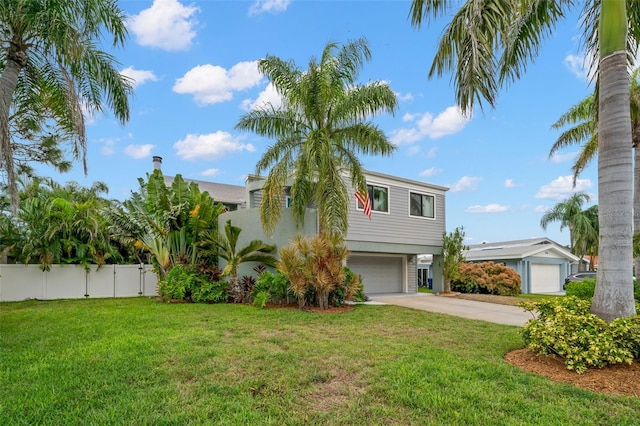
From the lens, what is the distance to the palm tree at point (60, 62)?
7082mm

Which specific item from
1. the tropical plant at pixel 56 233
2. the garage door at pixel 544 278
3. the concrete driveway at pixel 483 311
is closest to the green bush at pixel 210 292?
the tropical plant at pixel 56 233

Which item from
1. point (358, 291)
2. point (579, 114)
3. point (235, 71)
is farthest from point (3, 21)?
point (579, 114)

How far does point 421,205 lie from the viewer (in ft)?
56.8

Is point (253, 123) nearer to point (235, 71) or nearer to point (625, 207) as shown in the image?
point (235, 71)

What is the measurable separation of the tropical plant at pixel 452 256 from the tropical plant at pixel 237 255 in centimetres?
846

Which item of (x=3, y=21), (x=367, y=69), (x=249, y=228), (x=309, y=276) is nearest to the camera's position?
(x=3, y=21)

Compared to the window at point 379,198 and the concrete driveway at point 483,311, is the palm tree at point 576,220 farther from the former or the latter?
the window at point 379,198

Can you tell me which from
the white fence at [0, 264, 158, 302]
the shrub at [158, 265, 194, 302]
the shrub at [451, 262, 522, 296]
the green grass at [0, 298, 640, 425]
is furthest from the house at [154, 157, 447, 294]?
the green grass at [0, 298, 640, 425]

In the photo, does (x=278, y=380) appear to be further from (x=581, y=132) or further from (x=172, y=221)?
(x=581, y=132)

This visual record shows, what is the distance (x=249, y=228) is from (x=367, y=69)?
22.7 ft

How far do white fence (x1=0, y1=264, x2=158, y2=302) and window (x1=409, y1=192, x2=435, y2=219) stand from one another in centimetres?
1207

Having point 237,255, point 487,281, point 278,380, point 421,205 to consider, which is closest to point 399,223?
point 421,205

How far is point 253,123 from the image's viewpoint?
1253 centimetres

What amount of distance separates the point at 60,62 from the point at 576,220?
37.0 m
